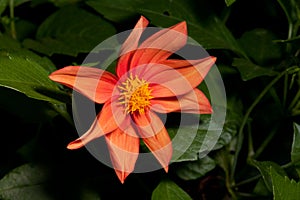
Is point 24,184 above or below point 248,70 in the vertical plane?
below

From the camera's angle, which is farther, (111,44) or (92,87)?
(111,44)

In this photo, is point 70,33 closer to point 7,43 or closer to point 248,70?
point 7,43

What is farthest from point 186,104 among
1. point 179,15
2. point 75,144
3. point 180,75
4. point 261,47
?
point 261,47

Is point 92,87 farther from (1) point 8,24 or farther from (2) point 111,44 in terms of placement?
(1) point 8,24

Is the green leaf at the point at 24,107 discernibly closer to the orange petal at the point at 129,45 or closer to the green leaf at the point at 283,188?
the orange petal at the point at 129,45

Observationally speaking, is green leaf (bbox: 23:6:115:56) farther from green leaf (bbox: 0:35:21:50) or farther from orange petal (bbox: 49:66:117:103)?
orange petal (bbox: 49:66:117:103)

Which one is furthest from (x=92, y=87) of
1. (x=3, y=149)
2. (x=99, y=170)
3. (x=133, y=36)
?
(x=3, y=149)
